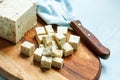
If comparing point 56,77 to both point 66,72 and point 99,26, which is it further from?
point 99,26

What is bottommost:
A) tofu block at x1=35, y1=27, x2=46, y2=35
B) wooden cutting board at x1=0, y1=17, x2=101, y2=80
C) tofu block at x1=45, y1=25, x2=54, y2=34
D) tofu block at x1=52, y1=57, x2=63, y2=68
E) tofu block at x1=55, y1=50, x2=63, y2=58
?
wooden cutting board at x1=0, y1=17, x2=101, y2=80

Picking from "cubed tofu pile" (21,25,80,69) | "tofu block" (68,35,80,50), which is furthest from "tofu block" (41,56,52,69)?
"tofu block" (68,35,80,50)

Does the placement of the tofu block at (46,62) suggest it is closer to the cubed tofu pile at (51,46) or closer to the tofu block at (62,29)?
the cubed tofu pile at (51,46)

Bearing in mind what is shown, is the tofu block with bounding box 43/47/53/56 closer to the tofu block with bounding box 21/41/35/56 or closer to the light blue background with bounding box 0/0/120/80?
the tofu block with bounding box 21/41/35/56

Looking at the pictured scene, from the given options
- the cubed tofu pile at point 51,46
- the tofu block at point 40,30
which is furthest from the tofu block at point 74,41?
the tofu block at point 40,30

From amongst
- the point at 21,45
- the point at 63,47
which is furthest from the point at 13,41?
the point at 63,47
